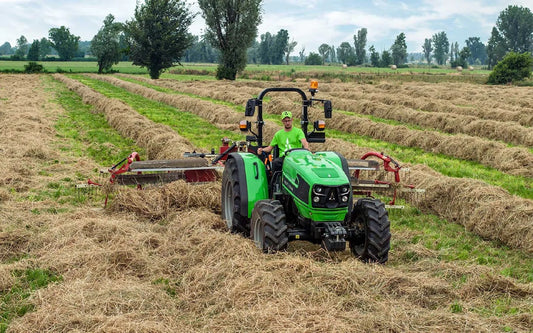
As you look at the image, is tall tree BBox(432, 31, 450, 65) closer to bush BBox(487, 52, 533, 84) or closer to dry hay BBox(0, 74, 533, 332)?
bush BBox(487, 52, 533, 84)

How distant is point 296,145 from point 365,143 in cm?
869

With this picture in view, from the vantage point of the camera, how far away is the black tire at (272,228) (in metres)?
5.93

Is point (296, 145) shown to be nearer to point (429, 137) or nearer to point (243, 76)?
point (429, 137)

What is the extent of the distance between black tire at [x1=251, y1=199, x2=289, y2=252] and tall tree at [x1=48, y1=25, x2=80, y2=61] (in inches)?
4696

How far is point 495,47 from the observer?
10356cm

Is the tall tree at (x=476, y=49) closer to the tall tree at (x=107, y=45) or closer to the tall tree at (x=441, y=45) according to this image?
the tall tree at (x=441, y=45)

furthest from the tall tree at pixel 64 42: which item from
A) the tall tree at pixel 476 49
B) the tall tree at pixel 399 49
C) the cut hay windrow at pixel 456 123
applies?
the tall tree at pixel 476 49

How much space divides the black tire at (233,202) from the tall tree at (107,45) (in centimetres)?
6994

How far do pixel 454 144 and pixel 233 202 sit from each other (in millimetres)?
9345

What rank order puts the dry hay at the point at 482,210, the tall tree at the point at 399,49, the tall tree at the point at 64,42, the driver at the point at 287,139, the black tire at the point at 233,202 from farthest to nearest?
the tall tree at the point at 399,49 → the tall tree at the point at 64,42 → the dry hay at the point at 482,210 → the driver at the point at 287,139 → the black tire at the point at 233,202

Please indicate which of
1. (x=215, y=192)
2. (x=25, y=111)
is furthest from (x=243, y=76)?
(x=215, y=192)

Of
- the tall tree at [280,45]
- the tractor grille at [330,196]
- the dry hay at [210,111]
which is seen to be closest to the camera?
the tractor grille at [330,196]

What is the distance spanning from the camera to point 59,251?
6434 millimetres

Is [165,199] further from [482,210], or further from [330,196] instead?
[482,210]
